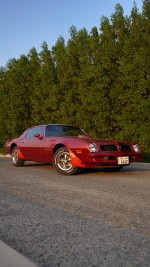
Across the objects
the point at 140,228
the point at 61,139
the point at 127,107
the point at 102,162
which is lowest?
the point at 140,228

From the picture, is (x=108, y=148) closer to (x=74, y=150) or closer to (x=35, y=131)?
(x=74, y=150)

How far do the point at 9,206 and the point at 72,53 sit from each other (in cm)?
1356

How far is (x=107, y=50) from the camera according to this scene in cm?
1469

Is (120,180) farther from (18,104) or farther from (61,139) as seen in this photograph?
(18,104)

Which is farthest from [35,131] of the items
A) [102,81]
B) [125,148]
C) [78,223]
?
[78,223]

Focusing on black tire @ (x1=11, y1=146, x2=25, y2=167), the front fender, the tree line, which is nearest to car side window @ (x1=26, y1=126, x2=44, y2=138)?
black tire @ (x1=11, y1=146, x2=25, y2=167)

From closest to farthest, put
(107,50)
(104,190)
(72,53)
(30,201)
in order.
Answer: (30,201) → (104,190) → (107,50) → (72,53)

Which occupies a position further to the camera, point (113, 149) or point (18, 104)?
point (18, 104)

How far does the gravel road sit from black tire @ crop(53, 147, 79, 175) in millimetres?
1462

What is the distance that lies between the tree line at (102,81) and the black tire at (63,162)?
5469 mm

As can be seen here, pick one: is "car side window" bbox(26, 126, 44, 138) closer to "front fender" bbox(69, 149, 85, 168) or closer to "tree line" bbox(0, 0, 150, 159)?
"front fender" bbox(69, 149, 85, 168)

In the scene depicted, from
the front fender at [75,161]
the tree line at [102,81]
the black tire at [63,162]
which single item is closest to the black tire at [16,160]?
the black tire at [63,162]

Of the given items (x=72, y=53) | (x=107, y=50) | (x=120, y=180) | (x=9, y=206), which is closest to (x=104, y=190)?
(x=120, y=180)

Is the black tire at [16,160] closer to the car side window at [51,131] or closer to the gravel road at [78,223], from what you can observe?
the car side window at [51,131]
